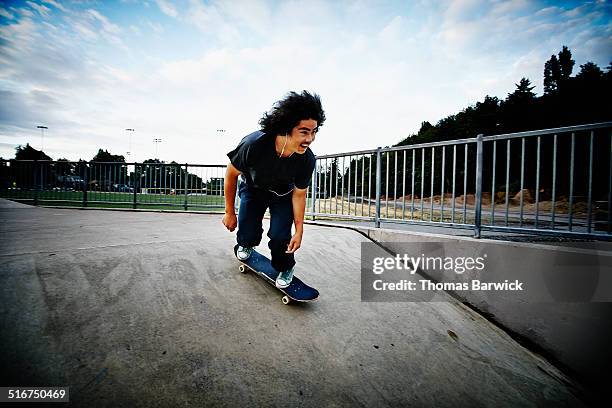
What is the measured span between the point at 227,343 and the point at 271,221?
1153mm

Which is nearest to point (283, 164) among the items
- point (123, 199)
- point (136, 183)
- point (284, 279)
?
point (284, 279)

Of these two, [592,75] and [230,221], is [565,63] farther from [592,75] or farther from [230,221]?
[230,221]

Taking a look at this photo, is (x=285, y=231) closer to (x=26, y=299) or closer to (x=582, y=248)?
(x=26, y=299)

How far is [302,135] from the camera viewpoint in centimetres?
237

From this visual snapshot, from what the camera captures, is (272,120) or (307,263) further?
(307,263)

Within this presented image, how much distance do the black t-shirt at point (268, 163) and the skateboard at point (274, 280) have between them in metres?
0.81

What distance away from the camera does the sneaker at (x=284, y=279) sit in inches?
96.0

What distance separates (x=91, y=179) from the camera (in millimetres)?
9719

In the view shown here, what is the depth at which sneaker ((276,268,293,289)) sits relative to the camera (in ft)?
8.00

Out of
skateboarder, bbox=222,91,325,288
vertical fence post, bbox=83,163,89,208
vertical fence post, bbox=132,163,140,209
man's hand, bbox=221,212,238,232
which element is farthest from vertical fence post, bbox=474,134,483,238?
vertical fence post, bbox=83,163,89,208

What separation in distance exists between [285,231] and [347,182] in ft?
11.6

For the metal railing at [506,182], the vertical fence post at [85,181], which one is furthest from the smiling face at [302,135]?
the vertical fence post at [85,181]

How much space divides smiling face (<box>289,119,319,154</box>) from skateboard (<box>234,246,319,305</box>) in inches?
46.3

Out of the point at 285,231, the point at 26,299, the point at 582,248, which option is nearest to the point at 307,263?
the point at 285,231
